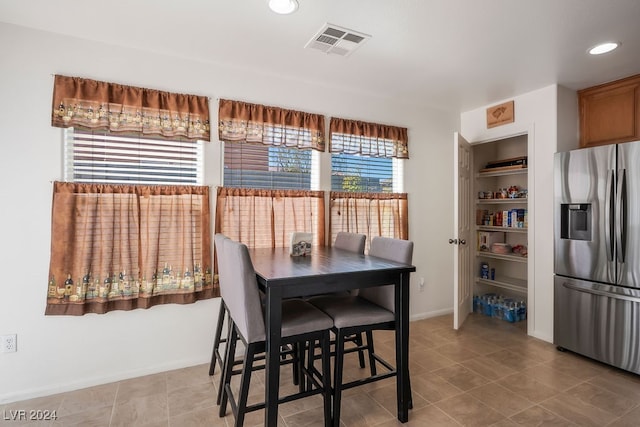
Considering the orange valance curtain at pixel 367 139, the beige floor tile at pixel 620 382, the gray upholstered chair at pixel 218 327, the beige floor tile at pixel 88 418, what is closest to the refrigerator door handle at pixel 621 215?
the beige floor tile at pixel 620 382

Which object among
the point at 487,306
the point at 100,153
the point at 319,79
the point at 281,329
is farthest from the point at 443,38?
the point at 487,306

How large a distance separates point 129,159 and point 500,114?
3.66m

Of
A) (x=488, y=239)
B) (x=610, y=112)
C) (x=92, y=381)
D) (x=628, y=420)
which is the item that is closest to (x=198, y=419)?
(x=92, y=381)

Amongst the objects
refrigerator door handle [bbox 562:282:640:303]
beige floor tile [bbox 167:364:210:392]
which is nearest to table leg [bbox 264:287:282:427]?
beige floor tile [bbox 167:364:210:392]

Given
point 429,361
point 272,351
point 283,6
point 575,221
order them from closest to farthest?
point 272,351
point 283,6
point 429,361
point 575,221

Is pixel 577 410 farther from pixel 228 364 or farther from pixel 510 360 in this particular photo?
pixel 228 364

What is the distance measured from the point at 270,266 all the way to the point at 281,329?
404mm

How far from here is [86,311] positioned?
2.30 m

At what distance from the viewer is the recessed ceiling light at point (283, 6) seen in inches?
74.4

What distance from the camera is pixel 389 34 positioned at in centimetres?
227

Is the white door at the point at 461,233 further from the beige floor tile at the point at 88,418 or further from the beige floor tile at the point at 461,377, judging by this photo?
the beige floor tile at the point at 88,418

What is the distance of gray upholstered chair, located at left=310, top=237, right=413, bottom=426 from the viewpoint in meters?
1.83

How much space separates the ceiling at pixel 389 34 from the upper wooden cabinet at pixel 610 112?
0.11 metres

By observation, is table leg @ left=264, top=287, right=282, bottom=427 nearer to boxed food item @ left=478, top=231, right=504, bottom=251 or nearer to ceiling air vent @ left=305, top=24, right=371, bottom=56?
ceiling air vent @ left=305, top=24, right=371, bottom=56
